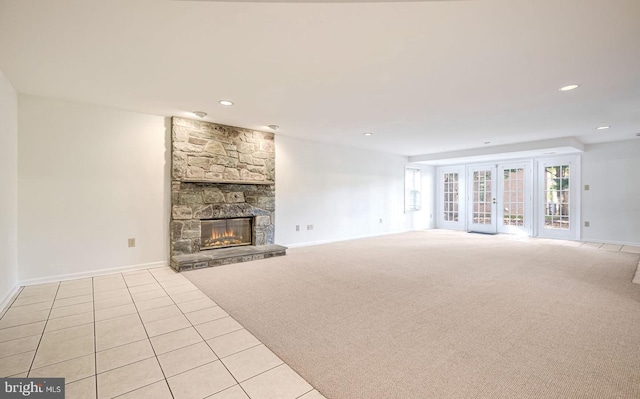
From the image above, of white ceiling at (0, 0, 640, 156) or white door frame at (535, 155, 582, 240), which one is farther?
white door frame at (535, 155, 582, 240)

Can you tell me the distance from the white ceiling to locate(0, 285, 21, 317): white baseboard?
2182 millimetres

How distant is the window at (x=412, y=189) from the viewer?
8.05 metres

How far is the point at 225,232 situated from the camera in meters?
4.80

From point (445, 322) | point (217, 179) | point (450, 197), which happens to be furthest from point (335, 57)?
point (450, 197)

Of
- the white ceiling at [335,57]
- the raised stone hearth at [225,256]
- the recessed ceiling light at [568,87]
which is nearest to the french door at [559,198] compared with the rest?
the white ceiling at [335,57]

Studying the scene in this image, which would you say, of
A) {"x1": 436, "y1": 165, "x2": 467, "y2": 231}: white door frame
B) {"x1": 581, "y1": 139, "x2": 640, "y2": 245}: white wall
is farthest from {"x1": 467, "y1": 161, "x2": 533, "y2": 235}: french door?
{"x1": 581, "y1": 139, "x2": 640, "y2": 245}: white wall

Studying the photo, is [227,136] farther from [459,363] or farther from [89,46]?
[459,363]

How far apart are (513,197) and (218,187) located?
735 cm

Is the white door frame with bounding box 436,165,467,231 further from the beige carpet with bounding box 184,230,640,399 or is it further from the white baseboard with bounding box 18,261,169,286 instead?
the white baseboard with bounding box 18,261,169,286

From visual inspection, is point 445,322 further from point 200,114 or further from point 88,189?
point 88,189

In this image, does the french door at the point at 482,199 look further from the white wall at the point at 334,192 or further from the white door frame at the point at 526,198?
the white wall at the point at 334,192

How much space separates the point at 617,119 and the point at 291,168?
17.2 ft

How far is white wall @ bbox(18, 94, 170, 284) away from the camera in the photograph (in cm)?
324

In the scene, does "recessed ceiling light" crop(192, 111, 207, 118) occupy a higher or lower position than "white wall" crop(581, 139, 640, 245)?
higher
